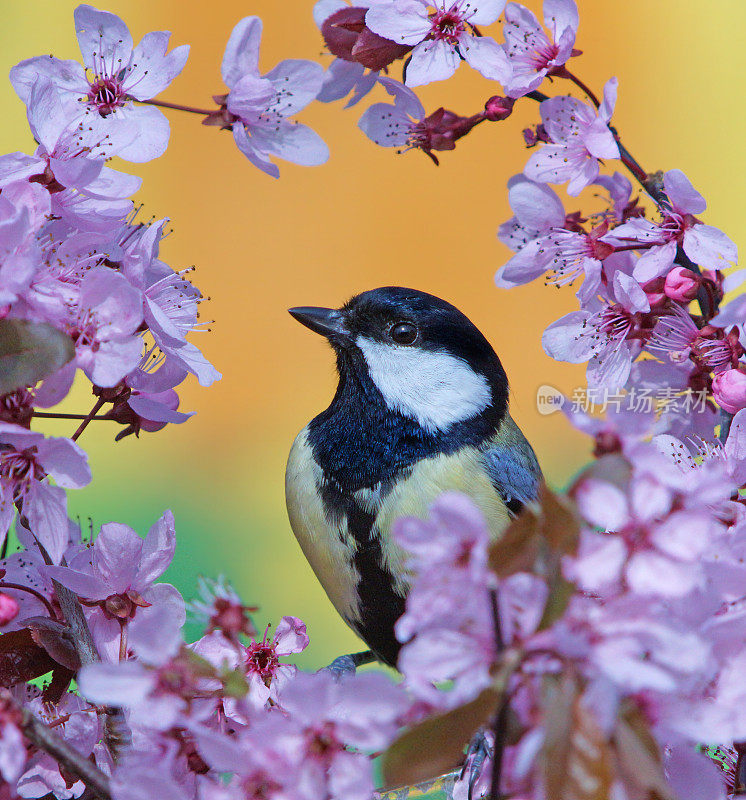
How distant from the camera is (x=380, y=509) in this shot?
903 millimetres

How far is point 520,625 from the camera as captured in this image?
340mm

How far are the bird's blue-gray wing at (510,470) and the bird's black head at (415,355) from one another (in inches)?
1.2

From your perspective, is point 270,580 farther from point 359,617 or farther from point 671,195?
point 671,195

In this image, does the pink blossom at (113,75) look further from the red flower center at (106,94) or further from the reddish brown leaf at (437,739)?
the reddish brown leaf at (437,739)

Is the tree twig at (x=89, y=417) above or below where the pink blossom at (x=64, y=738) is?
above

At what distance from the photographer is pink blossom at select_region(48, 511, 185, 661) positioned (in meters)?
0.56

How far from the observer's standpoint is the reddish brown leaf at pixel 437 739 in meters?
0.34

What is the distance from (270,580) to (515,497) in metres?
1.32

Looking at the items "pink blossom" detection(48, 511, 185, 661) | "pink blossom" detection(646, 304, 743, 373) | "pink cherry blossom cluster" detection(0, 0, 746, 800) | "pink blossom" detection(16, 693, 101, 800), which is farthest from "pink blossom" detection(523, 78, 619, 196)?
"pink blossom" detection(16, 693, 101, 800)

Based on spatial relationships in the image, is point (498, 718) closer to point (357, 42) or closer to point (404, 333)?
point (357, 42)

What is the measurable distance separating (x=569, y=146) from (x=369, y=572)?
439 millimetres

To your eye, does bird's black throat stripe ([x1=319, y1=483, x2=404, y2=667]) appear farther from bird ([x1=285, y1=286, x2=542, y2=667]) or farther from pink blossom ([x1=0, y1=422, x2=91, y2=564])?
pink blossom ([x1=0, y1=422, x2=91, y2=564])

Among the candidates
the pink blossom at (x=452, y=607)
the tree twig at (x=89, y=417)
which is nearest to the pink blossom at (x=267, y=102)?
the tree twig at (x=89, y=417)

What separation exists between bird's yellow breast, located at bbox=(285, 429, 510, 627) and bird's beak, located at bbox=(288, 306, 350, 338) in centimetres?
15
